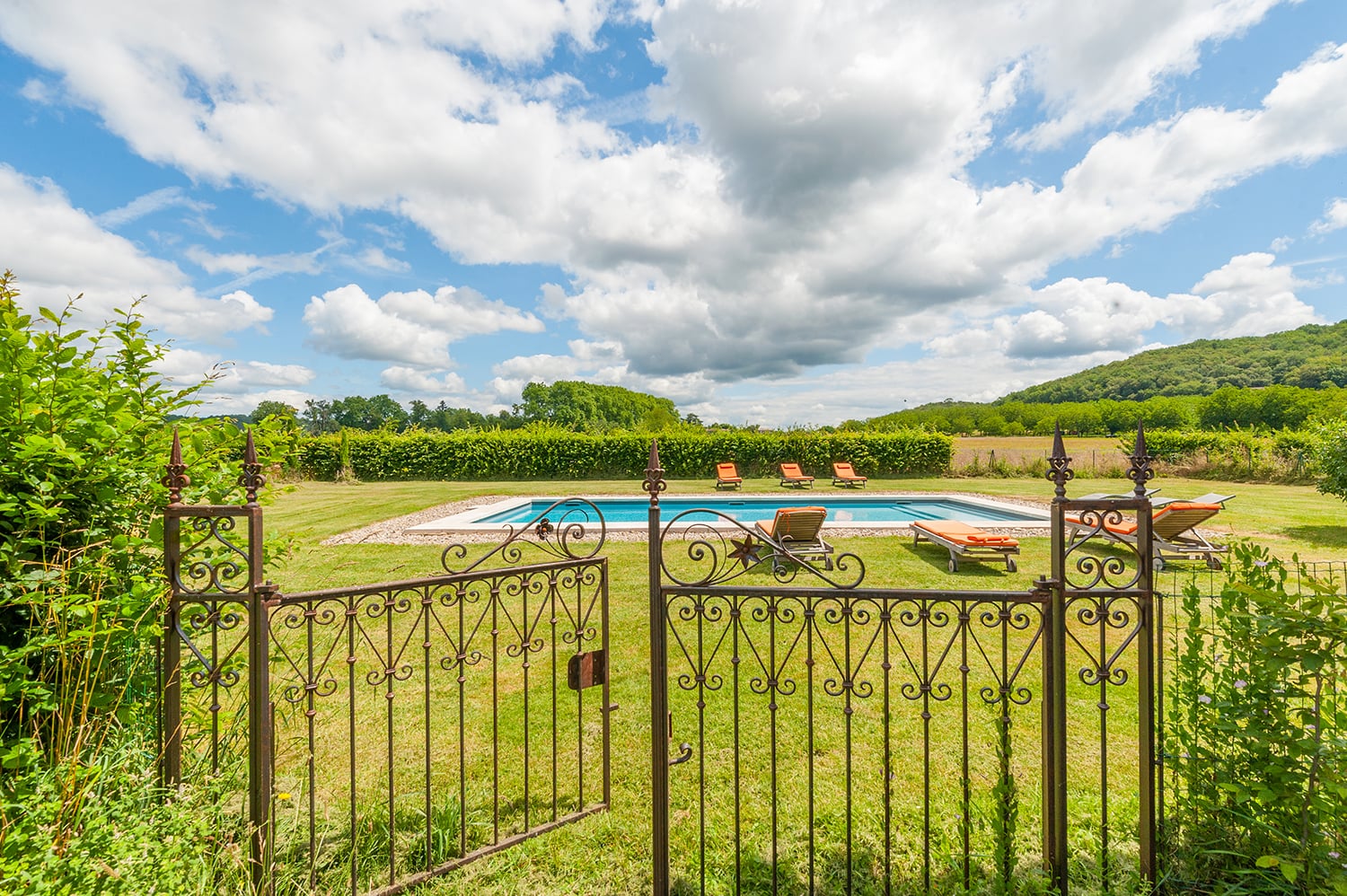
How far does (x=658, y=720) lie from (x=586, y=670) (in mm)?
569

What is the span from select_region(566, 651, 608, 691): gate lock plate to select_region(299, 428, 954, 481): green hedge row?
1723cm

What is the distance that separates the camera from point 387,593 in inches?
96.4

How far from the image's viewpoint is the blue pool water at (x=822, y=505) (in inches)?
485

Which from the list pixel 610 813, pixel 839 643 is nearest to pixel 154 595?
pixel 610 813

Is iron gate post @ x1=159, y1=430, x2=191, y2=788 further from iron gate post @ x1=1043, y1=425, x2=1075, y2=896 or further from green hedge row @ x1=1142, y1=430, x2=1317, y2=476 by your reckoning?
green hedge row @ x1=1142, y1=430, x2=1317, y2=476

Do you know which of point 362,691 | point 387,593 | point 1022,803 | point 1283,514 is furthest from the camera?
point 1283,514

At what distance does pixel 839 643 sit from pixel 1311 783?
3139 mm

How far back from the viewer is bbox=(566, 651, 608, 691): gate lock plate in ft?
8.89

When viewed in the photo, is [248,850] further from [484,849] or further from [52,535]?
[52,535]

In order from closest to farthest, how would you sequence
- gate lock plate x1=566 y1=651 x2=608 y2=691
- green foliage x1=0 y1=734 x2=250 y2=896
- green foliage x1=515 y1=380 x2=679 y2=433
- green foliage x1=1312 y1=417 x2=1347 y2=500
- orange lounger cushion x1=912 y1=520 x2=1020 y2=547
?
green foliage x1=0 y1=734 x2=250 y2=896 → gate lock plate x1=566 y1=651 x2=608 y2=691 → orange lounger cushion x1=912 y1=520 x2=1020 y2=547 → green foliage x1=1312 y1=417 x2=1347 y2=500 → green foliage x1=515 y1=380 x2=679 y2=433

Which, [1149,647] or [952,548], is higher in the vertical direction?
[1149,647]

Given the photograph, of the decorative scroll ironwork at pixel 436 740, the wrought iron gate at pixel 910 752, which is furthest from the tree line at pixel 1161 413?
the decorative scroll ironwork at pixel 436 740

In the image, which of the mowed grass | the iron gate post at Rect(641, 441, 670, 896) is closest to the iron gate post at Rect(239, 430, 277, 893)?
the mowed grass

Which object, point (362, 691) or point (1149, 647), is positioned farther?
point (362, 691)
